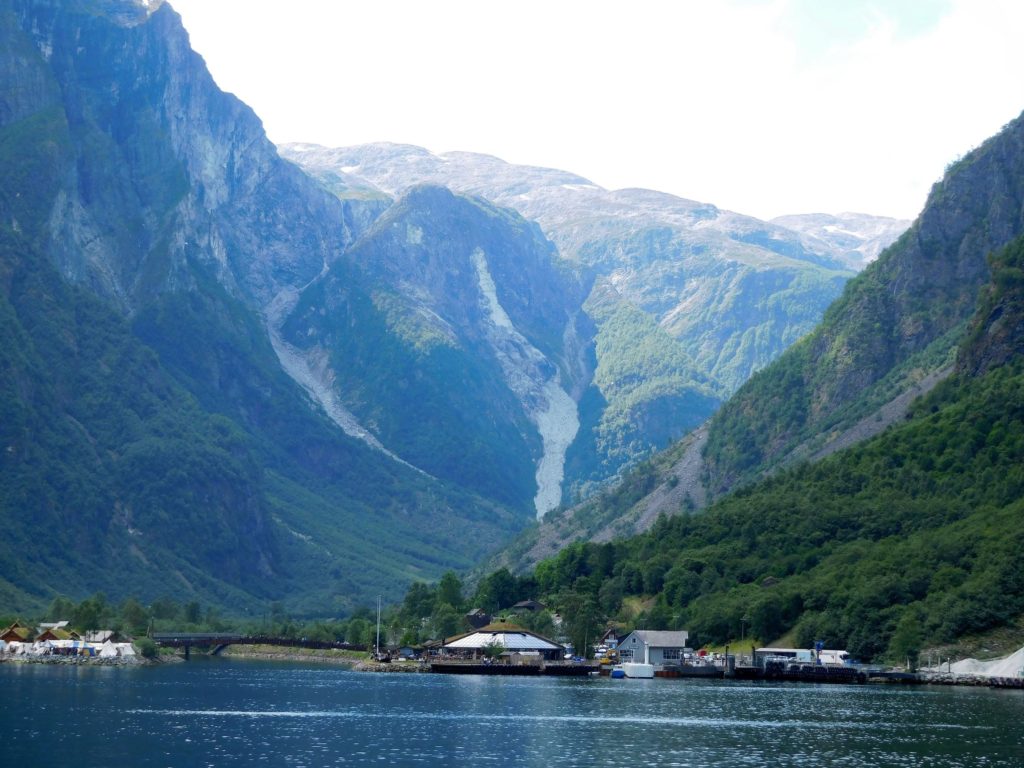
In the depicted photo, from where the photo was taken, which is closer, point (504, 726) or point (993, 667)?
point (504, 726)

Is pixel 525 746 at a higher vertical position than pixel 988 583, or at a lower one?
lower

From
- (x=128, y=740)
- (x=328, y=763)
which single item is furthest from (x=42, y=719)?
(x=328, y=763)

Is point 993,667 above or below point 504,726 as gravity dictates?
above

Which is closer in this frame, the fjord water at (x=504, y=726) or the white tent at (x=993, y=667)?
the fjord water at (x=504, y=726)

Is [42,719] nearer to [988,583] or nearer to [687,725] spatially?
[687,725]

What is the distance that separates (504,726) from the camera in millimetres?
135625

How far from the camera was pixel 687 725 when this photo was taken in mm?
137375

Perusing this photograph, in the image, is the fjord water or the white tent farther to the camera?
the white tent

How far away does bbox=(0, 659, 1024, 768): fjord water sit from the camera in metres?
111

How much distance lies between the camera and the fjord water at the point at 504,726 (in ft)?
365

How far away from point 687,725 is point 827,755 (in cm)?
2413

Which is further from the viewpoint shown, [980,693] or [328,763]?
[980,693]

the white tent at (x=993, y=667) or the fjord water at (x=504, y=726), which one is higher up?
the white tent at (x=993, y=667)

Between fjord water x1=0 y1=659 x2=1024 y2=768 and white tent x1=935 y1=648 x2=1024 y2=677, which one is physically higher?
white tent x1=935 y1=648 x2=1024 y2=677
